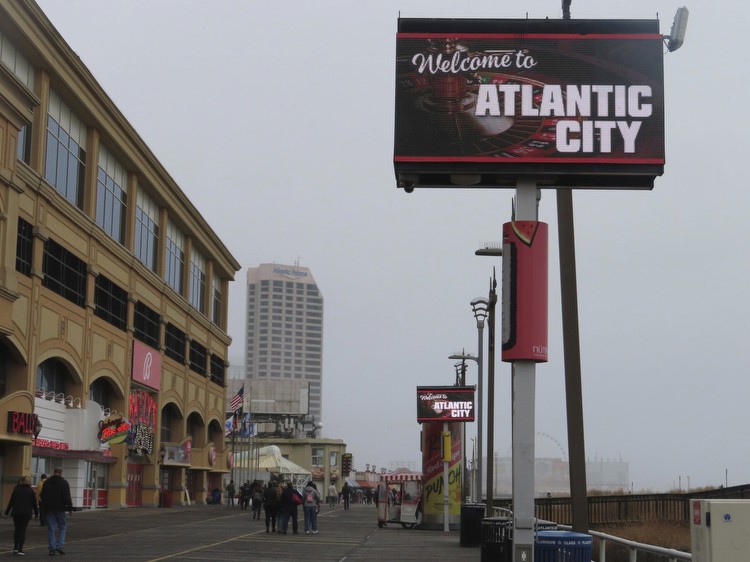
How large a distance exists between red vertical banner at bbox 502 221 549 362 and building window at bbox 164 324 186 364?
5177 centimetres

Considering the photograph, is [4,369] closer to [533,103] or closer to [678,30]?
[533,103]

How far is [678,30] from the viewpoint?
57.6 ft

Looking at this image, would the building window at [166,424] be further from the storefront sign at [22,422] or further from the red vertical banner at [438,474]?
the red vertical banner at [438,474]

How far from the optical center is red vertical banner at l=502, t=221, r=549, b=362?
16531 millimetres

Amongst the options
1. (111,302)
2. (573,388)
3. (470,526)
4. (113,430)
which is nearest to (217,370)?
(111,302)

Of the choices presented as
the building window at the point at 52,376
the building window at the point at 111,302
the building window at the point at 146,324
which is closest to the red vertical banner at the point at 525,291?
the building window at the point at 52,376

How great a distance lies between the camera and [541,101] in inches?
677

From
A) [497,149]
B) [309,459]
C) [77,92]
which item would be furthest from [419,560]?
[309,459]

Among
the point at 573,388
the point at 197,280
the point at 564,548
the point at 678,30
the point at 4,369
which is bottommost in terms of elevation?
the point at 564,548

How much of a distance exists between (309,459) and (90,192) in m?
103

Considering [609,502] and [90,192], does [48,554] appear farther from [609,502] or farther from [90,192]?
[90,192]

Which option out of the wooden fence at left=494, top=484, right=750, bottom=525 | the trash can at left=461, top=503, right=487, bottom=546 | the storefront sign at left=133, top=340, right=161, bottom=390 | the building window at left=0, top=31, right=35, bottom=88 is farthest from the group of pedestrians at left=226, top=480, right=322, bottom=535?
the storefront sign at left=133, top=340, right=161, bottom=390

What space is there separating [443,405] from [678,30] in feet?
85.7

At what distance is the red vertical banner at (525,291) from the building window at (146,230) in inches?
1789
